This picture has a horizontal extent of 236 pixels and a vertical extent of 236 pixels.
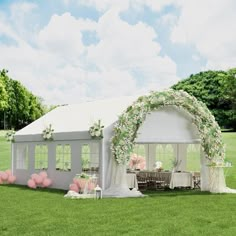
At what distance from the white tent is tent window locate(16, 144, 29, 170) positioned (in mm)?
623

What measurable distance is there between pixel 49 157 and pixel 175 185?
4.70 meters

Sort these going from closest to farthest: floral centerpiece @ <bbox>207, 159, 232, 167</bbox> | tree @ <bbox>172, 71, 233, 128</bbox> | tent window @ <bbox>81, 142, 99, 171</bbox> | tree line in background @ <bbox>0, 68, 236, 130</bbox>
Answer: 1. tent window @ <bbox>81, 142, 99, 171</bbox>
2. floral centerpiece @ <bbox>207, 159, 232, 167</bbox>
3. tree line in background @ <bbox>0, 68, 236, 130</bbox>
4. tree @ <bbox>172, 71, 233, 128</bbox>

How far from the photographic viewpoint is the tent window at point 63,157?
64.3 ft

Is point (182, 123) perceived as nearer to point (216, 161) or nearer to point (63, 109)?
point (216, 161)

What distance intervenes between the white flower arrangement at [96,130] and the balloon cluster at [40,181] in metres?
3.55

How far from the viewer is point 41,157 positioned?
2134cm

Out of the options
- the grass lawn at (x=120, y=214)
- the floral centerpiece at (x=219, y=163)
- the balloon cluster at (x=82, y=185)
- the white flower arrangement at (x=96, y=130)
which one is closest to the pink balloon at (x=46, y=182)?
the grass lawn at (x=120, y=214)

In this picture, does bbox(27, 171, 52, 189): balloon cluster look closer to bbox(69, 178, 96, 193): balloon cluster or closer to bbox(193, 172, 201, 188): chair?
bbox(69, 178, 96, 193): balloon cluster

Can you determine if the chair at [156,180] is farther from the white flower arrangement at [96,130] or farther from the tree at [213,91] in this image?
the tree at [213,91]

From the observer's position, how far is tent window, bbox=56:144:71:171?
1959cm

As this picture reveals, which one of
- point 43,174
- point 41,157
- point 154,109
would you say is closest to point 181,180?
point 154,109

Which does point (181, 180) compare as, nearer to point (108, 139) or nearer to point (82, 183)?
point (108, 139)

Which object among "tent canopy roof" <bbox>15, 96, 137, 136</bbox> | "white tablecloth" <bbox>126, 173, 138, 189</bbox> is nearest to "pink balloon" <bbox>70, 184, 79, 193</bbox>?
"tent canopy roof" <bbox>15, 96, 137, 136</bbox>

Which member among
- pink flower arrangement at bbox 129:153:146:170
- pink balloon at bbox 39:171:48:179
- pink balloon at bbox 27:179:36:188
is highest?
pink flower arrangement at bbox 129:153:146:170
